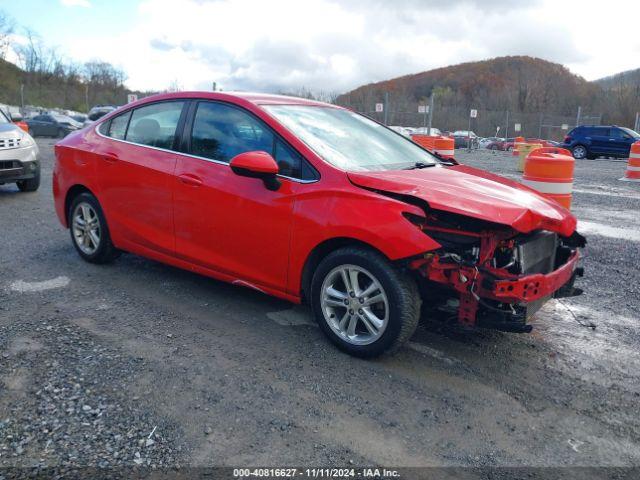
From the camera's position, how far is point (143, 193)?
4742 millimetres

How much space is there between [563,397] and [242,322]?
2.23 meters

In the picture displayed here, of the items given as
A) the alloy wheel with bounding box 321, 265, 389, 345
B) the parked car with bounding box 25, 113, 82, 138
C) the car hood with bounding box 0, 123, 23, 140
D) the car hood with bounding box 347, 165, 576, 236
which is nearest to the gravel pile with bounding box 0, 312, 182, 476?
the alloy wheel with bounding box 321, 265, 389, 345

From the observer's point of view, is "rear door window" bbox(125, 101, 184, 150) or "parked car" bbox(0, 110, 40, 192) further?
"parked car" bbox(0, 110, 40, 192)

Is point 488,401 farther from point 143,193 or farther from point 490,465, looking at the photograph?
point 143,193

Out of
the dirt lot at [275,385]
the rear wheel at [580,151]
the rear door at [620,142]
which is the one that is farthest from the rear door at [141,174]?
the rear door at [620,142]

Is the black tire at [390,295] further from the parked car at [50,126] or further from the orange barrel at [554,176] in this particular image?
the parked car at [50,126]

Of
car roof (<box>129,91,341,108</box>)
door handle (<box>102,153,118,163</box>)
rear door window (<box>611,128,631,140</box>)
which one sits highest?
rear door window (<box>611,128,631,140</box>)

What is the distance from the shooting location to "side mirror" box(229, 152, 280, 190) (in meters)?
3.72

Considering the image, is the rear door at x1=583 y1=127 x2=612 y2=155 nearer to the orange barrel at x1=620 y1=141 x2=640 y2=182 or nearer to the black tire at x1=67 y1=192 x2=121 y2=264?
the orange barrel at x1=620 y1=141 x2=640 y2=182

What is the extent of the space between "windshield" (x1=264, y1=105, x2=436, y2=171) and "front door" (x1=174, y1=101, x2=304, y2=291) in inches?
8.7

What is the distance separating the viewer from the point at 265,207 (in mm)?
3920

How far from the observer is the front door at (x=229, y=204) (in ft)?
12.8

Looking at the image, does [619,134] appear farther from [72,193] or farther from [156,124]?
[72,193]

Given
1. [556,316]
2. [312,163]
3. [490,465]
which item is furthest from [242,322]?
[556,316]
